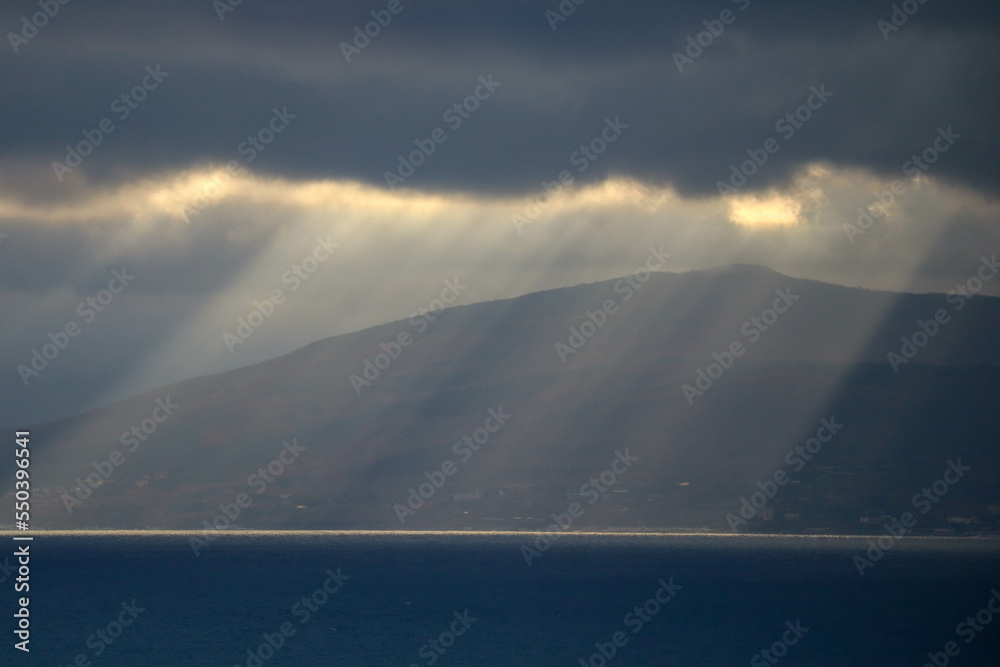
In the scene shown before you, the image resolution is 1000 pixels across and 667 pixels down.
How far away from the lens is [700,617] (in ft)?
472

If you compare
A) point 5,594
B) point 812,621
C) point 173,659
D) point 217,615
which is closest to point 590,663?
point 173,659

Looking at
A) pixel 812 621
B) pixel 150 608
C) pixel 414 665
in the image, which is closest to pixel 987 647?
pixel 812 621

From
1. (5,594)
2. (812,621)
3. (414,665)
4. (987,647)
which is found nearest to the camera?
(414,665)

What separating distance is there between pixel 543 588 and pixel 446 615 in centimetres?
4617

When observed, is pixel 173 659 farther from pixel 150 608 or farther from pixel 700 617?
pixel 700 617

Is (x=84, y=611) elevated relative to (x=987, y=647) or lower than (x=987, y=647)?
lower

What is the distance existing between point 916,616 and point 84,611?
120 metres

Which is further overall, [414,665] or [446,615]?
[446,615]

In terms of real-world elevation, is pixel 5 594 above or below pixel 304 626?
below

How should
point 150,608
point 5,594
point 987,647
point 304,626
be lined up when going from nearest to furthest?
point 987,647
point 304,626
point 150,608
point 5,594

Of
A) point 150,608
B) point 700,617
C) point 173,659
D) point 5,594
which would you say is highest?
point 173,659

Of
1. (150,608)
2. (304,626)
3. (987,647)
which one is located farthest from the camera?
(150,608)

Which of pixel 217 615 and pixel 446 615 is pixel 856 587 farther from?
pixel 217 615

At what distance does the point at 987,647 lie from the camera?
112625 mm
